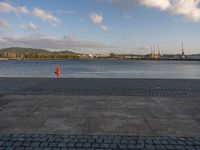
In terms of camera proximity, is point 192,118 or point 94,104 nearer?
point 192,118

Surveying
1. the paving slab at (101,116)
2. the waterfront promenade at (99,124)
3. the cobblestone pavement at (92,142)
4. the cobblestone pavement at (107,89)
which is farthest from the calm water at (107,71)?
the cobblestone pavement at (92,142)

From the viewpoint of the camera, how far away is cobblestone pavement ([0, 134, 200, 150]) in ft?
13.8

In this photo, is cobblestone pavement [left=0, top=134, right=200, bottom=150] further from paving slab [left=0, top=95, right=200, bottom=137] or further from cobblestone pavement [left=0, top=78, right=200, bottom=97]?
cobblestone pavement [left=0, top=78, right=200, bottom=97]

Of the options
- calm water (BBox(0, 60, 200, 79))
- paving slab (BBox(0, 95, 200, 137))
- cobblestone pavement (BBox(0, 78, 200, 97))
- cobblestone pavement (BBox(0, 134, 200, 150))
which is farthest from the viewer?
calm water (BBox(0, 60, 200, 79))

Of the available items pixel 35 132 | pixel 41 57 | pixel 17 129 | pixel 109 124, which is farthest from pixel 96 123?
pixel 41 57

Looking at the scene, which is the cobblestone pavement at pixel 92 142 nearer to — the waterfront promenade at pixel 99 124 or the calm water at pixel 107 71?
the waterfront promenade at pixel 99 124

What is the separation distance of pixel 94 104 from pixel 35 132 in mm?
3122

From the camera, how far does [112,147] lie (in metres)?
4.21

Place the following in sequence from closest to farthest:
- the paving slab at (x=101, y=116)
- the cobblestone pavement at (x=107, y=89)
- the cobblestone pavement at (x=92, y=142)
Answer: the cobblestone pavement at (x=92, y=142)
the paving slab at (x=101, y=116)
the cobblestone pavement at (x=107, y=89)

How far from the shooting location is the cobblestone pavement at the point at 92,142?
420cm

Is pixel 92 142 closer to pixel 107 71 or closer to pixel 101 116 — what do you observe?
pixel 101 116

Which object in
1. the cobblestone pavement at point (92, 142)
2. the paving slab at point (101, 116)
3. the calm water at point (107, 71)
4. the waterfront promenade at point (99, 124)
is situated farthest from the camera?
the calm water at point (107, 71)

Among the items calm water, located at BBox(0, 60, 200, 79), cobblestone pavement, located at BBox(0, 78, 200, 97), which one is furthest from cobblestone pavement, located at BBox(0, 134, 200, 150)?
calm water, located at BBox(0, 60, 200, 79)

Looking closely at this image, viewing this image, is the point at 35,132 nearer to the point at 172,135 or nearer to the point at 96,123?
the point at 96,123
